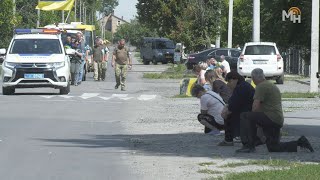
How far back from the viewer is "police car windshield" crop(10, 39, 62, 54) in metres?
33.4

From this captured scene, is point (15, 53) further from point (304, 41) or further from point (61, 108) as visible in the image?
point (304, 41)

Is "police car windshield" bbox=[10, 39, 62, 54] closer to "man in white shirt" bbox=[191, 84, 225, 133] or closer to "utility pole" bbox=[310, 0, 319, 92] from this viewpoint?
"utility pole" bbox=[310, 0, 319, 92]

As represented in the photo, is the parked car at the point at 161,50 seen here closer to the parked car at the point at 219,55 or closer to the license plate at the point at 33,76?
the parked car at the point at 219,55

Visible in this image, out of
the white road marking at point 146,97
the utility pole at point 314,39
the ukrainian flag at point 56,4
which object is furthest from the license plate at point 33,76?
the ukrainian flag at point 56,4

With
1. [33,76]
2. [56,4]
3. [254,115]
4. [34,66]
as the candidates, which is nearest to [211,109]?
[254,115]

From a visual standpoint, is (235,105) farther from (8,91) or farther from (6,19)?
(6,19)

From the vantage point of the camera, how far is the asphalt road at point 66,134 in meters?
13.8

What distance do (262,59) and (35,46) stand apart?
14124mm

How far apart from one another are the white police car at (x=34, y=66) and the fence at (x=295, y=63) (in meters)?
24.6

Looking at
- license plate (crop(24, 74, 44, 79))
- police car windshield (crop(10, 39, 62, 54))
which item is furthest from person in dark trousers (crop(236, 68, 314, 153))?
police car windshield (crop(10, 39, 62, 54))

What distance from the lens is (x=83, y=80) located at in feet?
150

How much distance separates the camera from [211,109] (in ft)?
60.7

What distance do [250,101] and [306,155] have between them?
1.51m

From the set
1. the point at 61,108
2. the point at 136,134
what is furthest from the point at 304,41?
the point at 136,134
